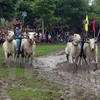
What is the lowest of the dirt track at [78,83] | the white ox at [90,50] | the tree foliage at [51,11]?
the dirt track at [78,83]

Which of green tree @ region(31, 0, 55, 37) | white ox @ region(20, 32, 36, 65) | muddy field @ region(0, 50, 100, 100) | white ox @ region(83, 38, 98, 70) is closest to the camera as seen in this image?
muddy field @ region(0, 50, 100, 100)

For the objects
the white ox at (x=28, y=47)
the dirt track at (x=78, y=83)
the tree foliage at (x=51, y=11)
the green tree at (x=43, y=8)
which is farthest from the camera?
the green tree at (x=43, y=8)

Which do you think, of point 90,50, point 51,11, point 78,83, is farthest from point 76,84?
point 51,11

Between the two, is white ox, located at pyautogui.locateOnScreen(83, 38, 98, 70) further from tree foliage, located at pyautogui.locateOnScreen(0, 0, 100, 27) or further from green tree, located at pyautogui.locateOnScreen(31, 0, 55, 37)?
green tree, located at pyautogui.locateOnScreen(31, 0, 55, 37)

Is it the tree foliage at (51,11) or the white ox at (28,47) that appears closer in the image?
the white ox at (28,47)

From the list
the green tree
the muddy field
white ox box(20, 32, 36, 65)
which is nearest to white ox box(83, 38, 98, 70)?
the muddy field

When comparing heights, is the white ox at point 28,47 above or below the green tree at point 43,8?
below

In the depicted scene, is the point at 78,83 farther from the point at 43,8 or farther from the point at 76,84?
the point at 43,8

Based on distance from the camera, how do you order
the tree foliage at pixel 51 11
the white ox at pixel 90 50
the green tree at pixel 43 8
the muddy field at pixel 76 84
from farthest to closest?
the green tree at pixel 43 8 < the tree foliage at pixel 51 11 < the white ox at pixel 90 50 < the muddy field at pixel 76 84

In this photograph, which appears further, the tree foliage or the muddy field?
the tree foliage

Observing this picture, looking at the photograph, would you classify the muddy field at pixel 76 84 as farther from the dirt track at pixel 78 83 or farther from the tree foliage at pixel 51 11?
the tree foliage at pixel 51 11

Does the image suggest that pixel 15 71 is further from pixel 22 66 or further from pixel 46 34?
pixel 46 34

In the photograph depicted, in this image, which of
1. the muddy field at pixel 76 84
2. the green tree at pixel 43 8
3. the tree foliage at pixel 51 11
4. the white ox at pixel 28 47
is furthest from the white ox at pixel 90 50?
the green tree at pixel 43 8

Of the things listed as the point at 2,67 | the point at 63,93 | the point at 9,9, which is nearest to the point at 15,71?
the point at 2,67
